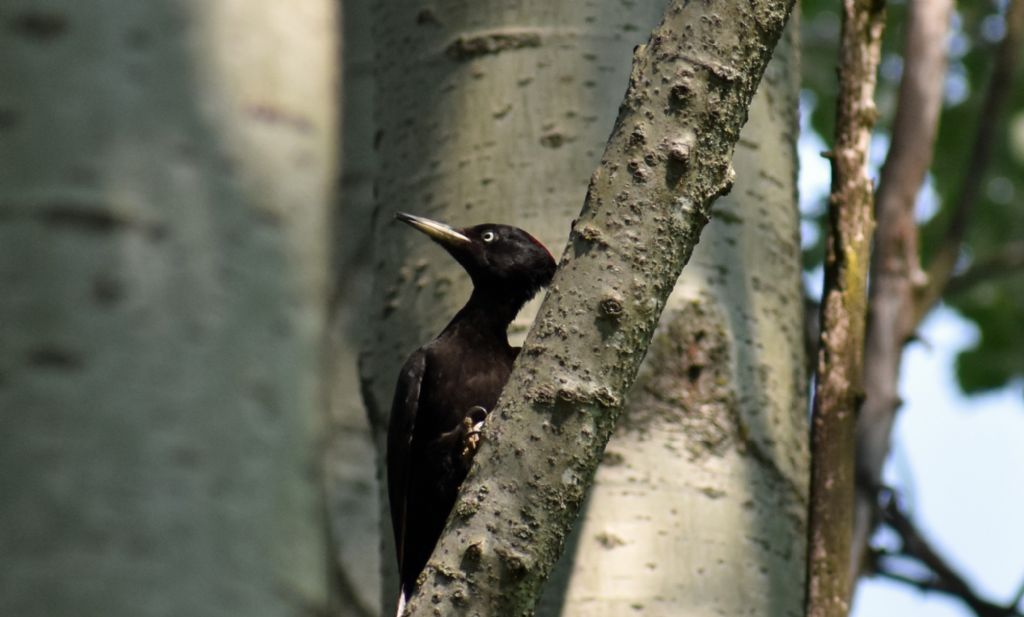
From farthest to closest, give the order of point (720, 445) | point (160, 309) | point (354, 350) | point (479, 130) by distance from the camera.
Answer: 1. point (354, 350)
2. point (479, 130)
3. point (720, 445)
4. point (160, 309)

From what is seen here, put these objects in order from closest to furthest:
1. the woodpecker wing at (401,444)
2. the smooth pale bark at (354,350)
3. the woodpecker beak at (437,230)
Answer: the woodpecker beak at (437,230)
the woodpecker wing at (401,444)
the smooth pale bark at (354,350)

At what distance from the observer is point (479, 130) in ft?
11.1

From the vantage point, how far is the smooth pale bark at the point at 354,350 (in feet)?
18.2

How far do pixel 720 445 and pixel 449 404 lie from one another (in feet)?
4.81

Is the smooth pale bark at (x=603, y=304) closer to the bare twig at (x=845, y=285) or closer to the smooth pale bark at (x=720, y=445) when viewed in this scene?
the smooth pale bark at (x=720, y=445)

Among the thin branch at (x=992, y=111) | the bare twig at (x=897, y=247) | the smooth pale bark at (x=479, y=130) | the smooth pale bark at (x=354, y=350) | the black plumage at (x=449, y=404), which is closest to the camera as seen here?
the smooth pale bark at (x=479, y=130)

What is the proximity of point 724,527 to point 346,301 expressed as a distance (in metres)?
3.36

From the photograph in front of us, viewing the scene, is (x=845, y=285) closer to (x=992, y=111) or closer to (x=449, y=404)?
(x=449, y=404)

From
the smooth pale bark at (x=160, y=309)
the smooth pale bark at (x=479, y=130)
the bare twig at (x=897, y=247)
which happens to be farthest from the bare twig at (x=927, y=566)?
the smooth pale bark at (x=160, y=309)

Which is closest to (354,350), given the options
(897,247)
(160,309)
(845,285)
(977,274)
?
(897,247)

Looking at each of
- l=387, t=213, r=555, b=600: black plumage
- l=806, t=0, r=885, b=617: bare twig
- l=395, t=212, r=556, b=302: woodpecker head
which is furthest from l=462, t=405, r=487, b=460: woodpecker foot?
l=806, t=0, r=885, b=617: bare twig

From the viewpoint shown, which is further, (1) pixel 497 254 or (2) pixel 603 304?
(1) pixel 497 254

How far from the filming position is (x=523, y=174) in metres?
3.30

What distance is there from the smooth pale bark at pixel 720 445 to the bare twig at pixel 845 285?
0.41 ft
